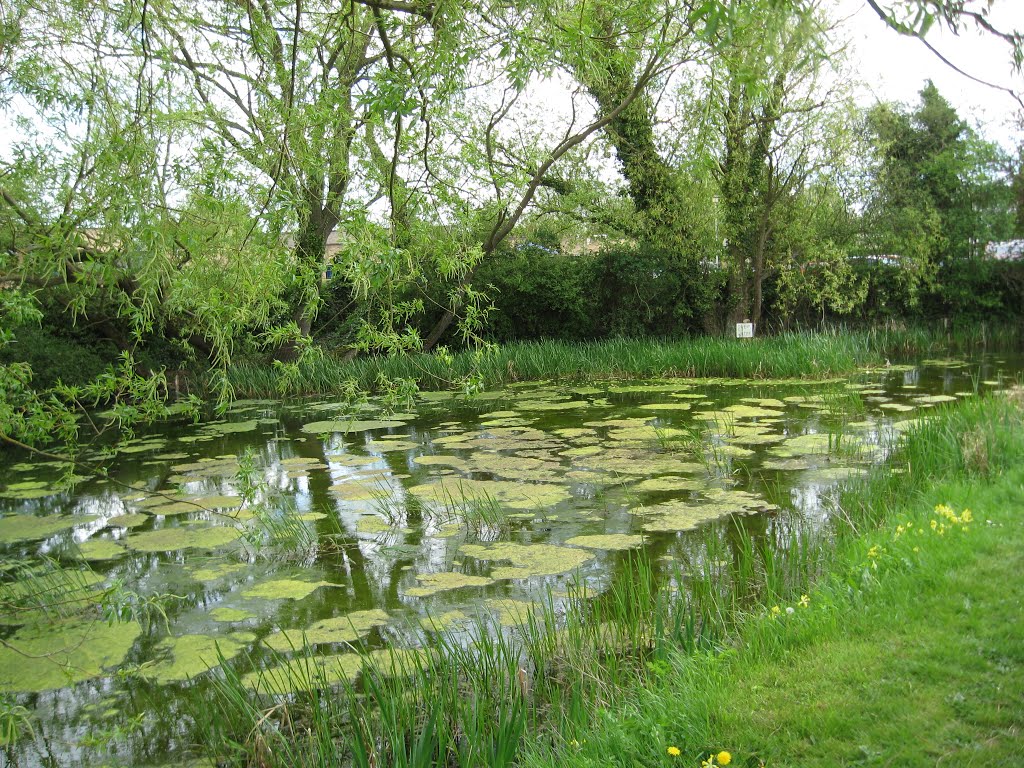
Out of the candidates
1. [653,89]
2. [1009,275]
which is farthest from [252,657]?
[1009,275]

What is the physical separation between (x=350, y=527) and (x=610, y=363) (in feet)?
24.8

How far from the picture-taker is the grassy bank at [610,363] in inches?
437

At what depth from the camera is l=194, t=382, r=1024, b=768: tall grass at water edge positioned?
2.57 meters

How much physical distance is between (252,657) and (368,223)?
79.2 inches

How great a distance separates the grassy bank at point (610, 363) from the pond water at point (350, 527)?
1580 millimetres

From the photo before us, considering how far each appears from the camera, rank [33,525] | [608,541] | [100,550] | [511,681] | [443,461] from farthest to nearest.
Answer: [443,461] → [33,525] → [100,550] → [608,541] → [511,681]

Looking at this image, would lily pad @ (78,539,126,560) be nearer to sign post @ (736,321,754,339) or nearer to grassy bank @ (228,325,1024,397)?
grassy bank @ (228,325,1024,397)

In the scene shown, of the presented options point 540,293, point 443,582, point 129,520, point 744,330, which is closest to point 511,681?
point 443,582

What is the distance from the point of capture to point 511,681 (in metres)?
2.80

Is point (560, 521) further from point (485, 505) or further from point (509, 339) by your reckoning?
point (509, 339)

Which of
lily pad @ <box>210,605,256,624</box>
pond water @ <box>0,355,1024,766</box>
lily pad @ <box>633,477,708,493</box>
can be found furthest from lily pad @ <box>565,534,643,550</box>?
lily pad @ <box>210,605,256,624</box>

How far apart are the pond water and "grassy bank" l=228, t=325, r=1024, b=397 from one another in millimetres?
1580

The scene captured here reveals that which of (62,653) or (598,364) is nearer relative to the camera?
(62,653)

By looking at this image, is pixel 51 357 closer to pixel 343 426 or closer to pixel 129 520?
pixel 343 426
